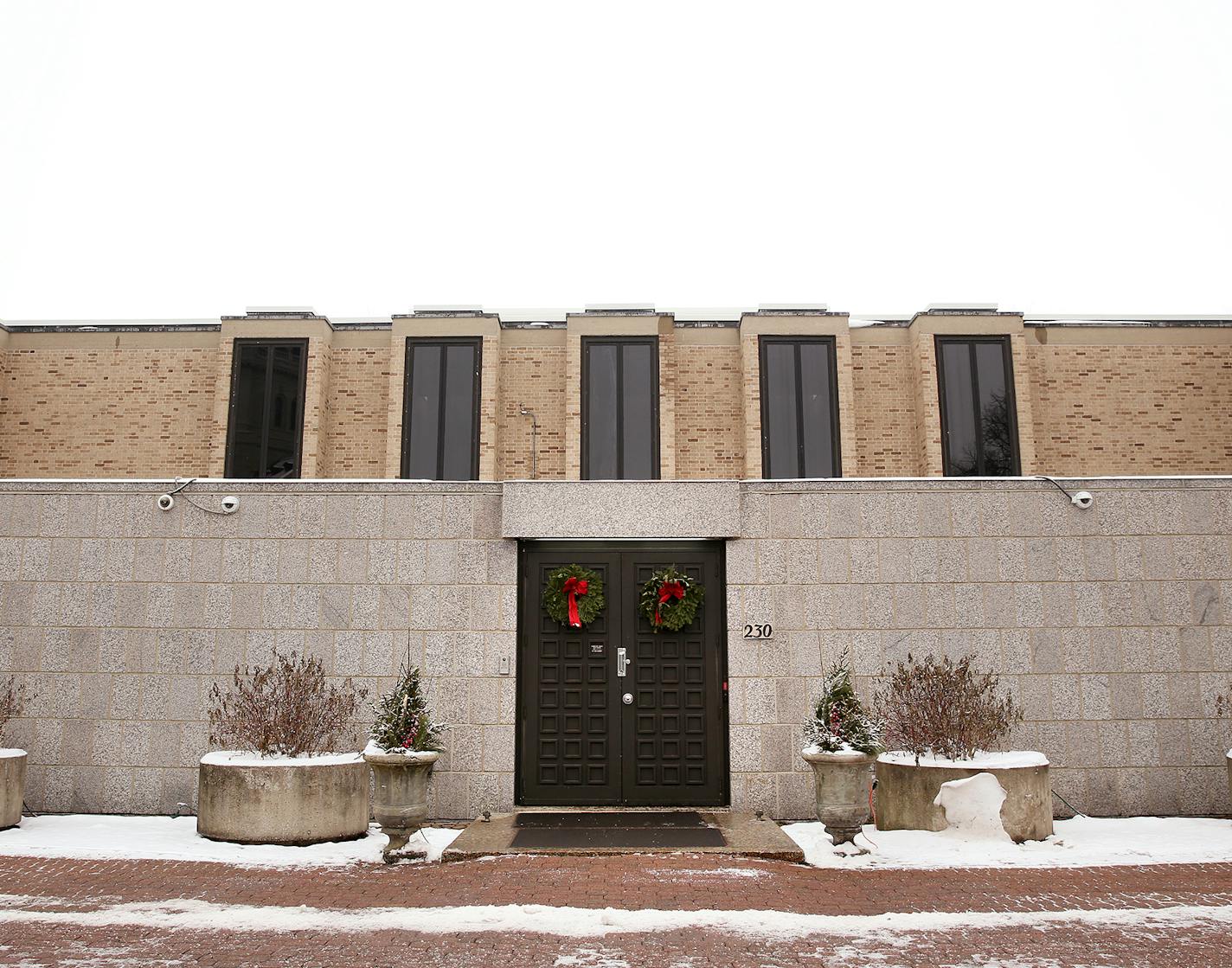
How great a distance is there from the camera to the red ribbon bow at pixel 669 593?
34.5ft

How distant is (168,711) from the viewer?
10312 millimetres

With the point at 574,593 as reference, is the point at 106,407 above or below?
above

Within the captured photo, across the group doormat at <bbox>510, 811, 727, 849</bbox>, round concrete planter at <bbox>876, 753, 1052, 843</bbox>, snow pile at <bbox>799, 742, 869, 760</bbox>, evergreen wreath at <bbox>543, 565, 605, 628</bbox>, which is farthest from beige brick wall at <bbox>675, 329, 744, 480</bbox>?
snow pile at <bbox>799, 742, 869, 760</bbox>

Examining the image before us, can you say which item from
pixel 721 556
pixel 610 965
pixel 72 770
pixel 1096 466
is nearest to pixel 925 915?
pixel 610 965

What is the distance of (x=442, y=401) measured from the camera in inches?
748

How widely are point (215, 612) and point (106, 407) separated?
11.0 m

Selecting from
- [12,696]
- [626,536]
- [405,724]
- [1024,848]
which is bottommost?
[1024,848]

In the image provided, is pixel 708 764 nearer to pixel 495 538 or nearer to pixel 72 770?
pixel 495 538

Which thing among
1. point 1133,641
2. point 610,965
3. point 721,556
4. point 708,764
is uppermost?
point 721,556

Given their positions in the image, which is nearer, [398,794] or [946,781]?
[398,794]

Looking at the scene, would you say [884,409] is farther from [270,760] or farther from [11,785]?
[11,785]

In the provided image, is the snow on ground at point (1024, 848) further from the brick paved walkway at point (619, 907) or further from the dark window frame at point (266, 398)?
the dark window frame at point (266, 398)

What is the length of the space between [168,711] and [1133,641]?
1037 cm

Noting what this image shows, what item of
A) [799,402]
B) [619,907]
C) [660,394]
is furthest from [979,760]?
[660,394]
